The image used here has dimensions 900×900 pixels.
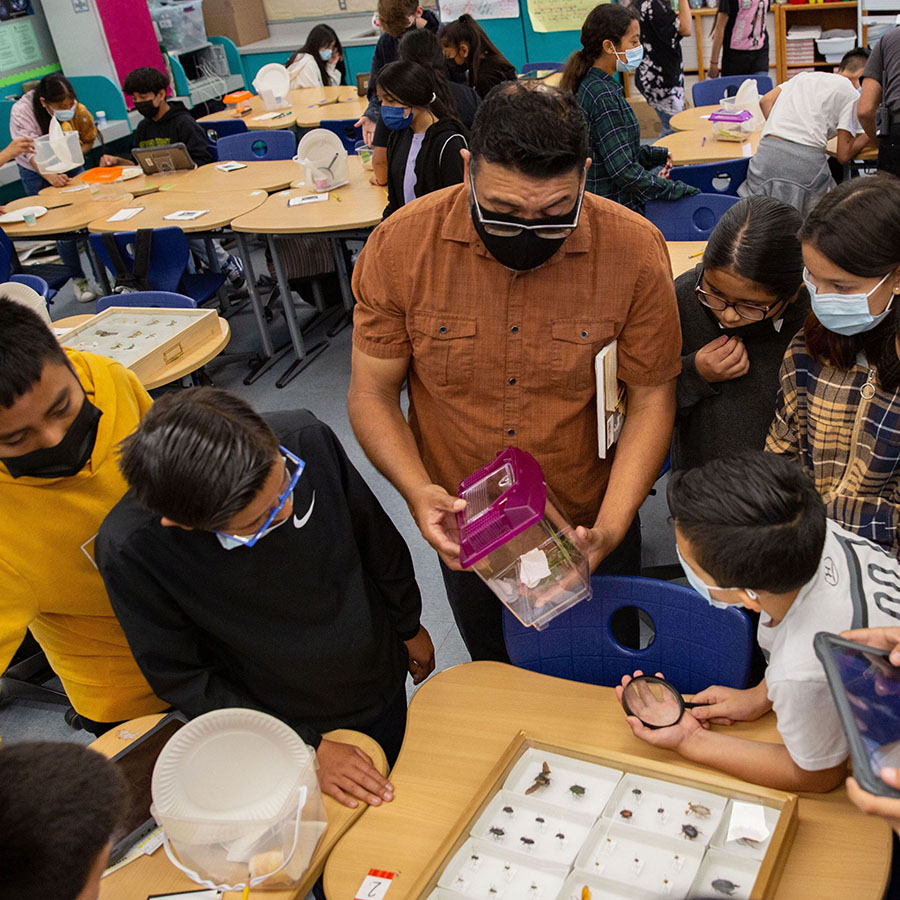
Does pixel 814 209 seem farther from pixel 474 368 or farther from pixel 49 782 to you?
pixel 49 782

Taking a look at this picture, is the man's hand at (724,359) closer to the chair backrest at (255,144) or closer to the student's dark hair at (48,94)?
the chair backrest at (255,144)

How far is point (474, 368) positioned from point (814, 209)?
743mm

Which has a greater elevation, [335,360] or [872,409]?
[872,409]

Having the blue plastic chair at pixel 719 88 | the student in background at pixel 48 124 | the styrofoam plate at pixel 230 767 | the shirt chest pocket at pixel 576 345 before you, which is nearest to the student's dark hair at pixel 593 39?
the blue plastic chair at pixel 719 88

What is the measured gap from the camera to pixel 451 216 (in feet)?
5.65

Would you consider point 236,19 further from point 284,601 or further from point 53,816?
point 53,816

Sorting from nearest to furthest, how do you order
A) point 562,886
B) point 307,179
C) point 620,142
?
1. point 562,886
2. point 620,142
3. point 307,179

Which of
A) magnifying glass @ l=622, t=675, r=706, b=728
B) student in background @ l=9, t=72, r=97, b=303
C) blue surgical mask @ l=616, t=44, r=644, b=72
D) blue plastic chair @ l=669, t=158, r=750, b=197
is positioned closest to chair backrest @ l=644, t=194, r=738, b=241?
blue plastic chair @ l=669, t=158, r=750, b=197

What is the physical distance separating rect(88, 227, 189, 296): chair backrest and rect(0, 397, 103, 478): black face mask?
10.6 ft

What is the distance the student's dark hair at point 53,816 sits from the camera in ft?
3.10

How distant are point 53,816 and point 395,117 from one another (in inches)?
142

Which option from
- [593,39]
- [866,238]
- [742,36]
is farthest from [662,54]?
[866,238]

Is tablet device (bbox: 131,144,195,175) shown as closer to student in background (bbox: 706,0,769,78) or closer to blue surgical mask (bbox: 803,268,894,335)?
student in background (bbox: 706,0,769,78)

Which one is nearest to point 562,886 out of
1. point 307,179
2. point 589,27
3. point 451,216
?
point 451,216
